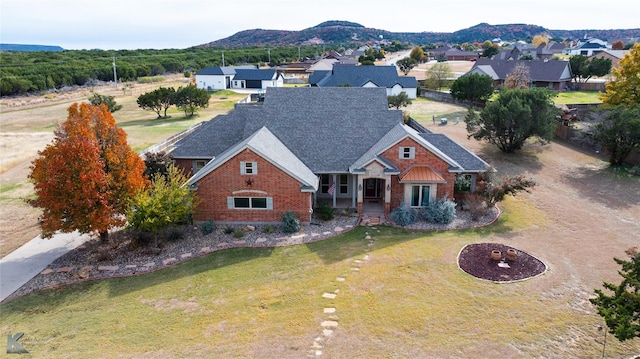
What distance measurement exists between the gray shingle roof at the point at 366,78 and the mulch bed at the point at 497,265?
59737mm

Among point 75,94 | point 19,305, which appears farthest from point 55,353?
point 75,94

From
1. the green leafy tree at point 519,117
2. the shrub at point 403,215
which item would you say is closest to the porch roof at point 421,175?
the shrub at point 403,215

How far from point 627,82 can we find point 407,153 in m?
37.0


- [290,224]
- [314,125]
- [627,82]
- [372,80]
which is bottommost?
[290,224]

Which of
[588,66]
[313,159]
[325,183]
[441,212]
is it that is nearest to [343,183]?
[325,183]

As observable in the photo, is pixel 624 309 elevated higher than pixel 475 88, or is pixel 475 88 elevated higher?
pixel 475 88

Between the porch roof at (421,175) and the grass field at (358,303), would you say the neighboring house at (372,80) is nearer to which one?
the porch roof at (421,175)

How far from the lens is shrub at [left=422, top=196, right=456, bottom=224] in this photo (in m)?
26.1

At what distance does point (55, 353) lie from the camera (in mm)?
15141

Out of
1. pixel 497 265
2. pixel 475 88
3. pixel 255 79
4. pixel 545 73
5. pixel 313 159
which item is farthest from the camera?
pixel 255 79

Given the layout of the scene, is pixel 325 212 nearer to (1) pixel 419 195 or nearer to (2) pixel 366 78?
(1) pixel 419 195

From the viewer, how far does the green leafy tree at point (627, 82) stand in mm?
47438

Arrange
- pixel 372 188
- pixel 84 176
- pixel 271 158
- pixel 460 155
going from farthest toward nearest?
pixel 372 188 < pixel 460 155 < pixel 271 158 < pixel 84 176

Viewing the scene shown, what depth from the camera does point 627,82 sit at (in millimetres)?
48156
